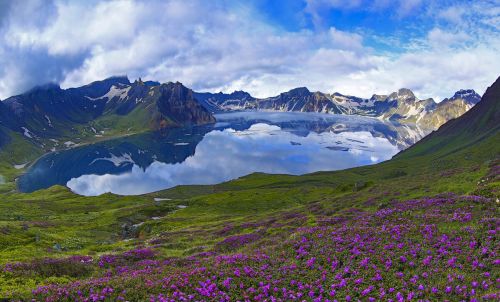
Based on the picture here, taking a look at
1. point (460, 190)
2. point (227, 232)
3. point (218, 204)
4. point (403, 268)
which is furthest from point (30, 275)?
point (218, 204)

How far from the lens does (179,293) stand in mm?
16766

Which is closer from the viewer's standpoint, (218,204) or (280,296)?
(280,296)

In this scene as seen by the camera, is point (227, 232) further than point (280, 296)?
Yes

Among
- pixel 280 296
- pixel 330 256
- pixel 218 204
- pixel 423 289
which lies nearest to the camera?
pixel 423 289

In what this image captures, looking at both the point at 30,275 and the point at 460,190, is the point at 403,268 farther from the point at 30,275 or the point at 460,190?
the point at 460,190

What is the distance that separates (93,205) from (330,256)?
134488 mm

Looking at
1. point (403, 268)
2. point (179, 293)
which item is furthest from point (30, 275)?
point (403, 268)

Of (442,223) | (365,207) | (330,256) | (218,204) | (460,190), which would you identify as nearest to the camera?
(330,256)

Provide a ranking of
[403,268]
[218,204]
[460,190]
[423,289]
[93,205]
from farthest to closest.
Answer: [93,205]
[218,204]
[460,190]
[403,268]
[423,289]

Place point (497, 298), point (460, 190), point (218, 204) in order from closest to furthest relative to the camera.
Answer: point (497, 298) → point (460, 190) → point (218, 204)

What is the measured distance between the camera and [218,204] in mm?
115500

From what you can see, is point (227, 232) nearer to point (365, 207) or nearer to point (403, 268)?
point (365, 207)

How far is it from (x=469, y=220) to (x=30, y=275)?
28275 millimetres

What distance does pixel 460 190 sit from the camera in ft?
168
